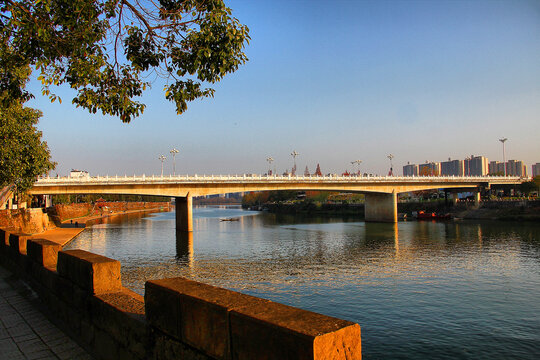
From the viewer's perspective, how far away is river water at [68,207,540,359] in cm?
1434

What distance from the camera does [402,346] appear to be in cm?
1365

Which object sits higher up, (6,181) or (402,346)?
(6,181)

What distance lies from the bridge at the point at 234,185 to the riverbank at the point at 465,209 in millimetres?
5005

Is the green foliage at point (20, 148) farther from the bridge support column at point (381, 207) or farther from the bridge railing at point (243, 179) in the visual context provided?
the bridge support column at point (381, 207)

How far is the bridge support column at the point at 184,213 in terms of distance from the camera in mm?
60906

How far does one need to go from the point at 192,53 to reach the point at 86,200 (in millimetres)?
146852

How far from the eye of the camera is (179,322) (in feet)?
14.5

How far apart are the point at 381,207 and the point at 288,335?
81696mm

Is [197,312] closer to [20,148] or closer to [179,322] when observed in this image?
[179,322]

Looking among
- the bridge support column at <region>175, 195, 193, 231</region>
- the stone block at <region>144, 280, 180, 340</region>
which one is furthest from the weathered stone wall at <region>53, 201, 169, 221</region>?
the stone block at <region>144, 280, 180, 340</region>

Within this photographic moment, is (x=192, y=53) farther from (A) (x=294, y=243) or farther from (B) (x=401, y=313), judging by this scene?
(A) (x=294, y=243)

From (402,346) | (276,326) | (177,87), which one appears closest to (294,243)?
(402,346)

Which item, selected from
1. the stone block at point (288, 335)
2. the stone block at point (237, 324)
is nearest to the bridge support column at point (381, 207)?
the stone block at point (237, 324)

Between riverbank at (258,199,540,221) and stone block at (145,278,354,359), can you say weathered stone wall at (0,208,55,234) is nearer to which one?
stone block at (145,278,354,359)
